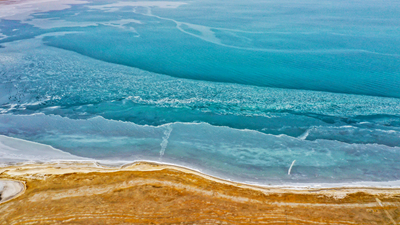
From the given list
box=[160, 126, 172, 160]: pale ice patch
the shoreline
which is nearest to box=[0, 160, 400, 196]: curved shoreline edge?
the shoreline

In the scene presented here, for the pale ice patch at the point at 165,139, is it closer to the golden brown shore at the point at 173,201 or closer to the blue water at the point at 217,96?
the blue water at the point at 217,96

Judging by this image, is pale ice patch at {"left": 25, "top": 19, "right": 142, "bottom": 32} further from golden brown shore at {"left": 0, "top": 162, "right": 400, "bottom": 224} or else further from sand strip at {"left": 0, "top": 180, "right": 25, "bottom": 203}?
golden brown shore at {"left": 0, "top": 162, "right": 400, "bottom": 224}

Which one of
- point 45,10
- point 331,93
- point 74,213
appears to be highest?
point 45,10

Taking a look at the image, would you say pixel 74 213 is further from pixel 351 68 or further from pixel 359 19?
pixel 359 19

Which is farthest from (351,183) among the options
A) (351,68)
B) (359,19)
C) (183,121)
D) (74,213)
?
(359,19)

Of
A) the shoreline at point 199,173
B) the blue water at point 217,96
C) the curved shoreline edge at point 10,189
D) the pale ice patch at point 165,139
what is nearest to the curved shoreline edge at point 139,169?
the shoreline at point 199,173

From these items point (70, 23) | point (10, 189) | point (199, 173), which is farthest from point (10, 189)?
point (70, 23)
